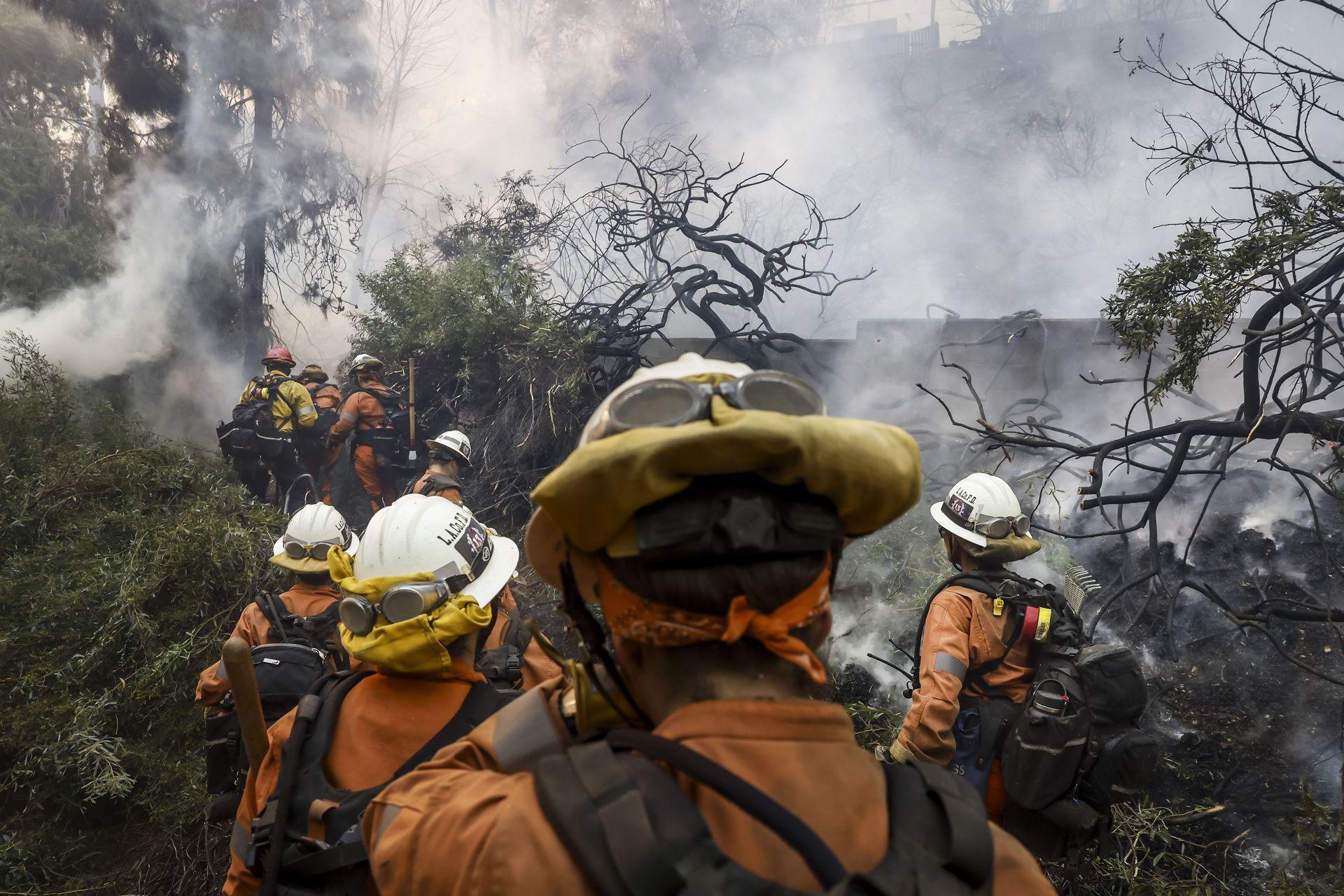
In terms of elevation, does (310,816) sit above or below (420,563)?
below

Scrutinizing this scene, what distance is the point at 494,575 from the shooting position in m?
2.62

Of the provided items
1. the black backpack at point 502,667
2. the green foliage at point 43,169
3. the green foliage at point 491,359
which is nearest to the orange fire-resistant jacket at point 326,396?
the green foliage at point 491,359

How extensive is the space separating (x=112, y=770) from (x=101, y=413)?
139 inches

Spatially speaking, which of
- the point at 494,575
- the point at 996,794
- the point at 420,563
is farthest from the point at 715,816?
the point at 996,794

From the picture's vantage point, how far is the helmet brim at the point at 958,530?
376 cm

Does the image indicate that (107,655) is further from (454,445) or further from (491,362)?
(491,362)

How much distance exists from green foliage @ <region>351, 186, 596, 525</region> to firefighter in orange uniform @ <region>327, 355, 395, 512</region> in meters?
0.60

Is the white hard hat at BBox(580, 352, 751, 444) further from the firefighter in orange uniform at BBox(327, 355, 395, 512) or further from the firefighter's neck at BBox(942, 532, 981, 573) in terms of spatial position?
the firefighter in orange uniform at BBox(327, 355, 395, 512)

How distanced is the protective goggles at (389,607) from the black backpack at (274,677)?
49 centimetres

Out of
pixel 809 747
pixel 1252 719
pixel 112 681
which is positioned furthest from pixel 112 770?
pixel 1252 719

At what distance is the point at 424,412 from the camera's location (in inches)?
366

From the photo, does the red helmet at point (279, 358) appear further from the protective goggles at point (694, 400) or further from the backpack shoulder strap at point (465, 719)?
the protective goggles at point (694, 400)

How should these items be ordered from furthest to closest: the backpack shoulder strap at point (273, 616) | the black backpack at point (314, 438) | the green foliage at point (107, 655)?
the black backpack at point (314, 438) < the green foliage at point (107, 655) < the backpack shoulder strap at point (273, 616)

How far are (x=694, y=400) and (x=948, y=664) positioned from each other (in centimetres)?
274
